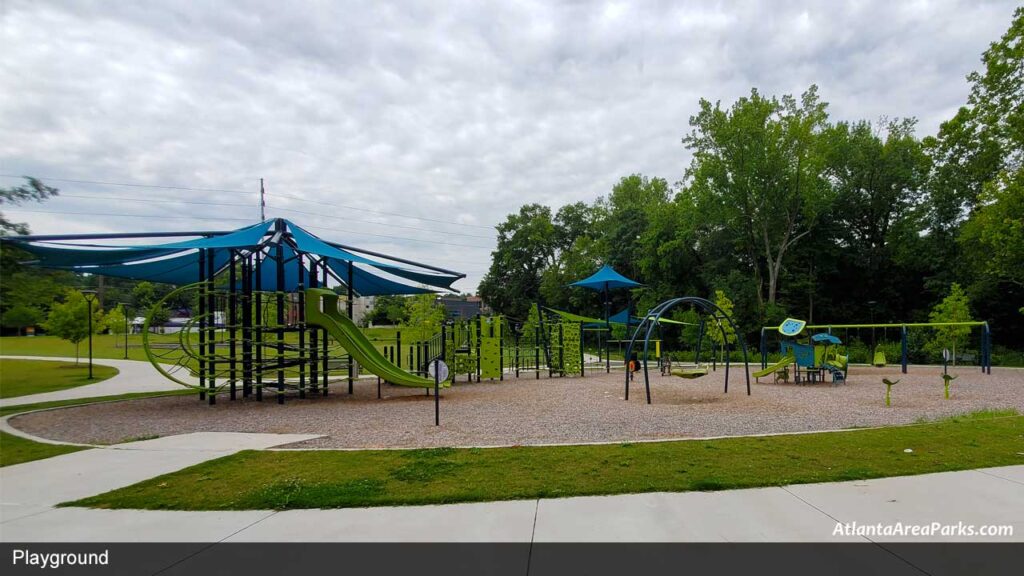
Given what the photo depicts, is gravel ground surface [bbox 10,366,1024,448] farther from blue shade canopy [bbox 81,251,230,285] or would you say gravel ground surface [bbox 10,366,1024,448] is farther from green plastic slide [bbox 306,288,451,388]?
blue shade canopy [bbox 81,251,230,285]

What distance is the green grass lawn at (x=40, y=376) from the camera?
16641 mm

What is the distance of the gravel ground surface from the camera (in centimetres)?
875

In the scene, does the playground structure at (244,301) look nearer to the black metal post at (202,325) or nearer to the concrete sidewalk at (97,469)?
the black metal post at (202,325)

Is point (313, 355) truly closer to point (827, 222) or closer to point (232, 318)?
point (232, 318)

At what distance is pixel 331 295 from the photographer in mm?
13414

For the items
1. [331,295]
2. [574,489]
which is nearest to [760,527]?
[574,489]

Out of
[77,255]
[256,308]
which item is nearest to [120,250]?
[77,255]

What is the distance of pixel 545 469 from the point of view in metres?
6.11

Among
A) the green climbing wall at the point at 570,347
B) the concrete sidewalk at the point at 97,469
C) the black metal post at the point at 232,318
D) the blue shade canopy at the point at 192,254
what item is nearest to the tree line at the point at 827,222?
the green climbing wall at the point at 570,347

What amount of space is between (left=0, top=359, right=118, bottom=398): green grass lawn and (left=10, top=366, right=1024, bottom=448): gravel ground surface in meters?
6.17

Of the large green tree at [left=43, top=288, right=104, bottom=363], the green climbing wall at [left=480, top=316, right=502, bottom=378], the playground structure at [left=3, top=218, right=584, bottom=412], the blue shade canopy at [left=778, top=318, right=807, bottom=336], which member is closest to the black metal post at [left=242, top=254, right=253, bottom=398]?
the playground structure at [left=3, top=218, right=584, bottom=412]

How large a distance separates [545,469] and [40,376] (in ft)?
78.1

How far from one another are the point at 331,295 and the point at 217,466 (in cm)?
724
